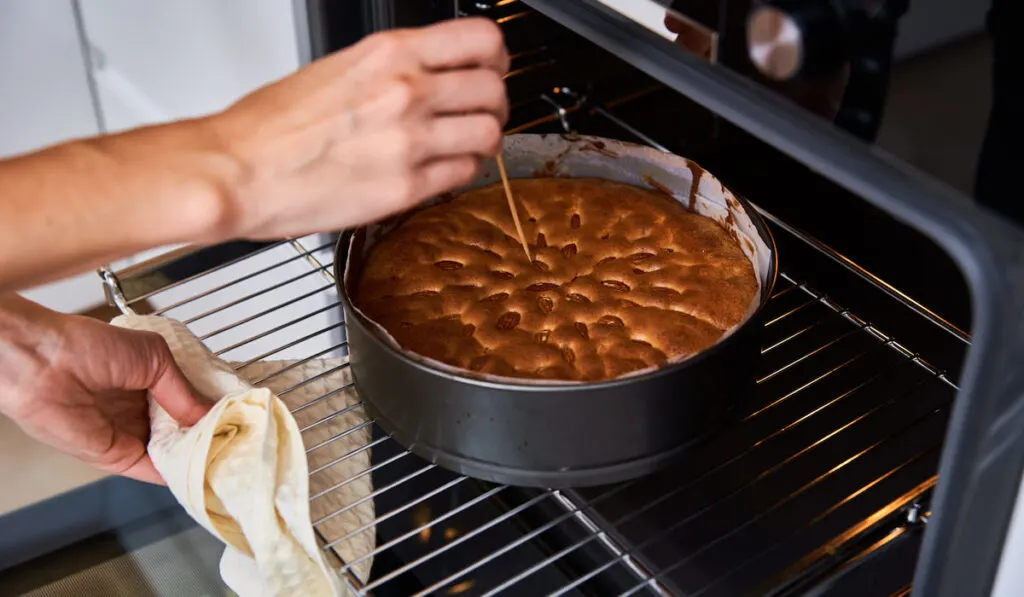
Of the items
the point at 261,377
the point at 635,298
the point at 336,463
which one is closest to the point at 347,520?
the point at 336,463

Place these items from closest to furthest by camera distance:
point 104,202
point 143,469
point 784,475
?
point 104,202 < point 784,475 < point 143,469

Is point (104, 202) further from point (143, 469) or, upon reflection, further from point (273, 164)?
point (143, 469)

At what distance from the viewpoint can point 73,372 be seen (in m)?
0.88

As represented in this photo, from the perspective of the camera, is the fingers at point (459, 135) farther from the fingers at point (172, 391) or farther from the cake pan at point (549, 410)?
the fingers at point (172, 391)

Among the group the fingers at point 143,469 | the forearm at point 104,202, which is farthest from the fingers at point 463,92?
the fingers at point 143,469

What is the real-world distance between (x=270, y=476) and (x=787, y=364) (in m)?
0.44

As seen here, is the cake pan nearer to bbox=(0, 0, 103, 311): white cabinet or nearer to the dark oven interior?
the dark oven interior

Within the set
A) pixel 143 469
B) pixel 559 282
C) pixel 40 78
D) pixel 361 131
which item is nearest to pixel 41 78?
pixel 40 78

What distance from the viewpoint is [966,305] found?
89cm

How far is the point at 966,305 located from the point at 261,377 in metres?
0.59

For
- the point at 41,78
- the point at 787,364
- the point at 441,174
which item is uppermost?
→ the point at 441,174

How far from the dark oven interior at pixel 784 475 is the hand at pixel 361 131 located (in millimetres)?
252

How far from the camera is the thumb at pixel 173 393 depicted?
88cm

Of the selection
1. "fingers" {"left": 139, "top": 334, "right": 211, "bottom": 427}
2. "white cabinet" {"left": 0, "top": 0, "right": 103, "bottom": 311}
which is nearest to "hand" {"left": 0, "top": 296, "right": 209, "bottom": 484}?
"fingers" {"left": 139, "top": 334, "right": 211, "bottom": 427}
